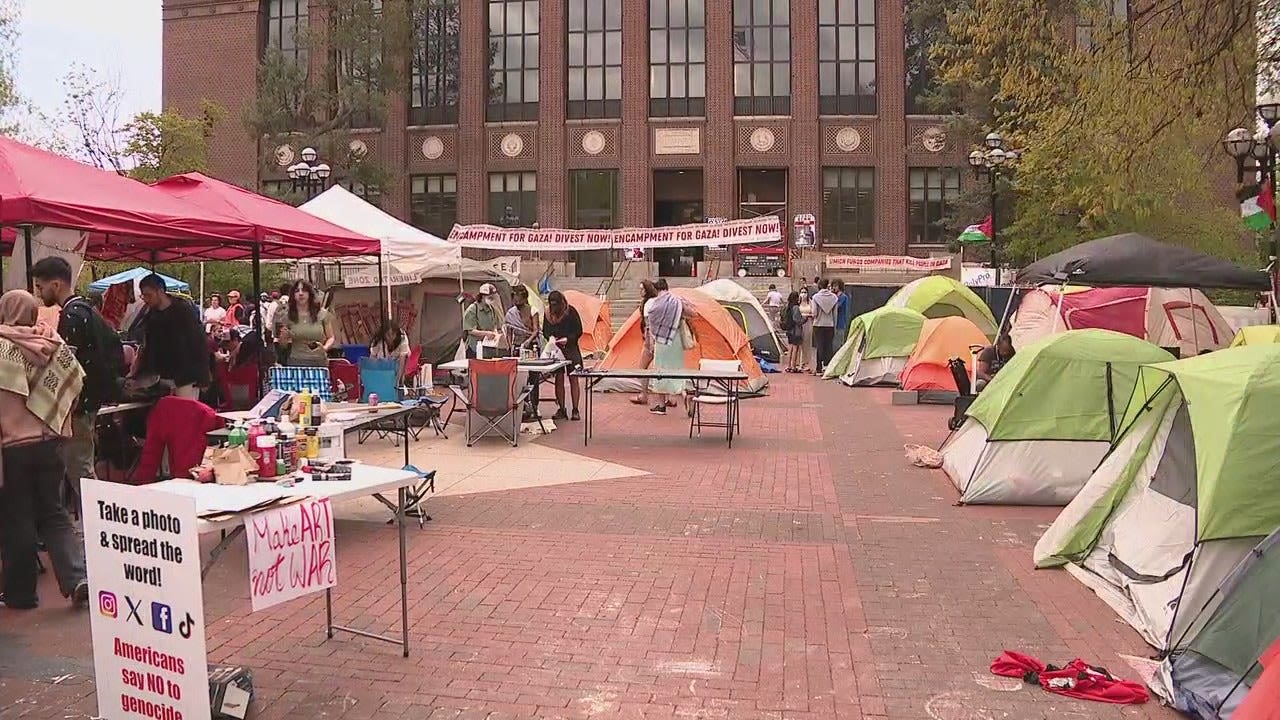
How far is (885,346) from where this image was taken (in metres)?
20.2

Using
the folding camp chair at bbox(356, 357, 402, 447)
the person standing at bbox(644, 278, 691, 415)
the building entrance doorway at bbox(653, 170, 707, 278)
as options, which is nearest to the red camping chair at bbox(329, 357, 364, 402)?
the folding camp chair at bbox(356, 357, 402, 447)

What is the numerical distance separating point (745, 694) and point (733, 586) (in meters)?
1.71

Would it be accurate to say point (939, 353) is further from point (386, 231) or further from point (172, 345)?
point (172, 345)

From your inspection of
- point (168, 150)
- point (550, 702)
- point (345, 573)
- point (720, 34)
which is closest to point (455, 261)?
point (345, 573)

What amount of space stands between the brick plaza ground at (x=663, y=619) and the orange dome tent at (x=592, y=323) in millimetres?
14265

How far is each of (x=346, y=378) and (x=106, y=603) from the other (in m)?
7.63

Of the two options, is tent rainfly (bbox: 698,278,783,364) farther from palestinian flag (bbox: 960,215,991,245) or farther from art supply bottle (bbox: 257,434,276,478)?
art supply bottle (bbox: 257,434,276,478)

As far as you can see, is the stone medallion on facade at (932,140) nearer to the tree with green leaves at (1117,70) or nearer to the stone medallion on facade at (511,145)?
the stone medallion on facade at (511,145)

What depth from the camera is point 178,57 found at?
44.1m

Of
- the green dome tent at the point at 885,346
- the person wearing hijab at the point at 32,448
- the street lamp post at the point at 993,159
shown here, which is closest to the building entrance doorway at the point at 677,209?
the street lamp post at the point at 993,159

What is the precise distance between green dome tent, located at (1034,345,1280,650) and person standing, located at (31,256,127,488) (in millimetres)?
6371

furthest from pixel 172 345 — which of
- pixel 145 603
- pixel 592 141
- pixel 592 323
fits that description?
pixel 592 141

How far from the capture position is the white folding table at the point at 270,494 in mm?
4203

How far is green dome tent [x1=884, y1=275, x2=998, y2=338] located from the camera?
21.2 meters
